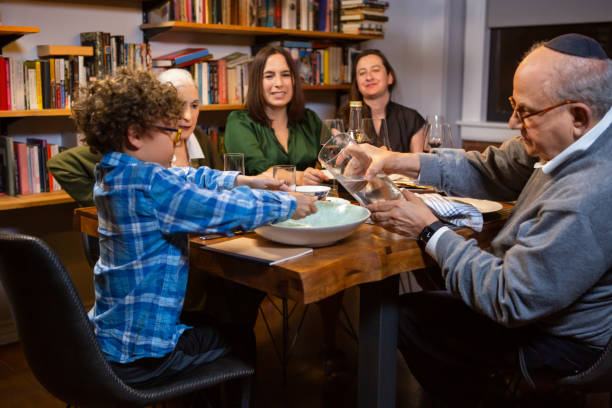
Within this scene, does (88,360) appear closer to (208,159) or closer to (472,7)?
(208,159)

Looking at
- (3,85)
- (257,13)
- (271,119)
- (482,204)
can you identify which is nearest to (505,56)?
(257,13)

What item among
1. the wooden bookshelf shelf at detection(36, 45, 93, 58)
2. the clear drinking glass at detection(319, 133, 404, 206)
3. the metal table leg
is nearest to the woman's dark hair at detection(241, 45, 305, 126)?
the wooden bookshelf shelf at detection(36, 45, 93, 58)

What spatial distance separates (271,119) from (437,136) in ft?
3.58

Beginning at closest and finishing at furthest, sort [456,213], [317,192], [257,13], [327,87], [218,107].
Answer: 1. [456,213]
2. [317,192]
3. [218,107]
4. [257,13]
5. [327,87]

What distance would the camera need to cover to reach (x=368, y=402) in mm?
1679

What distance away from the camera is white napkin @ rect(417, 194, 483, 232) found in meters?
1.72

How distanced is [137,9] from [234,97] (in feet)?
2.41

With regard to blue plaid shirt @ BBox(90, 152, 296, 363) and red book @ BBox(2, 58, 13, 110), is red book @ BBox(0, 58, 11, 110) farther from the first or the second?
blue plaid shirt @ BBox(90, 152, 296, 363)

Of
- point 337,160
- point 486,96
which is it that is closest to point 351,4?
point 486,96

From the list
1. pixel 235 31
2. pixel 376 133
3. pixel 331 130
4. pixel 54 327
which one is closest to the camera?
pixel 54 327

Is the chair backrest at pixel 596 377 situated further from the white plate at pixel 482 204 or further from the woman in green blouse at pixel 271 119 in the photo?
the woman in green blouse at pixel 271 119

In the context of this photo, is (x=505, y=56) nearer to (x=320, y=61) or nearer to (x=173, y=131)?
(x=320, y=61)

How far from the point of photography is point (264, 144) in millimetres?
3027

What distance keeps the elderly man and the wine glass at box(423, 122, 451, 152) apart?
54cm
